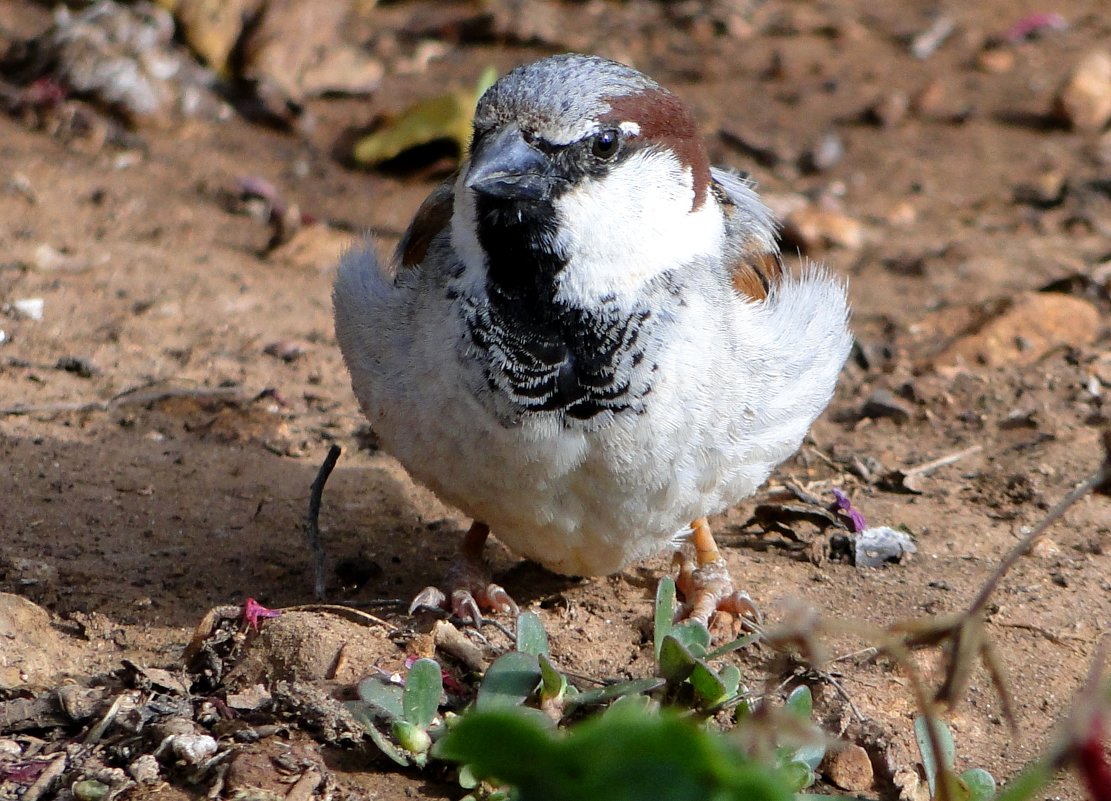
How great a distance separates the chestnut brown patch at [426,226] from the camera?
380 centimetres

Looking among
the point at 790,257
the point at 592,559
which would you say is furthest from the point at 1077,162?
the point at 592,559

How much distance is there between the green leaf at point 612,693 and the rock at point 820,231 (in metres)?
3.86

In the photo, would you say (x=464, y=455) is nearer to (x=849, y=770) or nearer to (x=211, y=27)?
(x=849, y=770)

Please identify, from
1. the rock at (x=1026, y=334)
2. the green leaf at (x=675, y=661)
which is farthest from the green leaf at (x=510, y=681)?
the rock at (x=1026, y=334)

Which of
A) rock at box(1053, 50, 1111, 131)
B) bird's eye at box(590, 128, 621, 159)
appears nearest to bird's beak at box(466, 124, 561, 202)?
bird's eye at box(590, 128, 621, 159)

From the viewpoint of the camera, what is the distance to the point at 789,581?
3.91 m

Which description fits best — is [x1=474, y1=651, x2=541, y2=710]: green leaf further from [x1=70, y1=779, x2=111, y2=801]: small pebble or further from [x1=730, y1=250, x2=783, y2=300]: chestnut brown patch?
[x1=730, y1=250, x2=783, y2=300]: chestnut brown patch

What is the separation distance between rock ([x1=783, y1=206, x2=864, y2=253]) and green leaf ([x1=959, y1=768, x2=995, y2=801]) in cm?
397

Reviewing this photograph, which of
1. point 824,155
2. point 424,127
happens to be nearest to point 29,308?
point 424,127

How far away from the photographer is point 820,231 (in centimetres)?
646

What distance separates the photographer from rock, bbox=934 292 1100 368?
5.22m

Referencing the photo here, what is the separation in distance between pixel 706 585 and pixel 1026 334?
7.08ft

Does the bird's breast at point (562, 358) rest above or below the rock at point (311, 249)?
above

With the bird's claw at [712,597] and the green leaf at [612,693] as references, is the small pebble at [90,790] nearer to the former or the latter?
the green leaf at [612,693]
